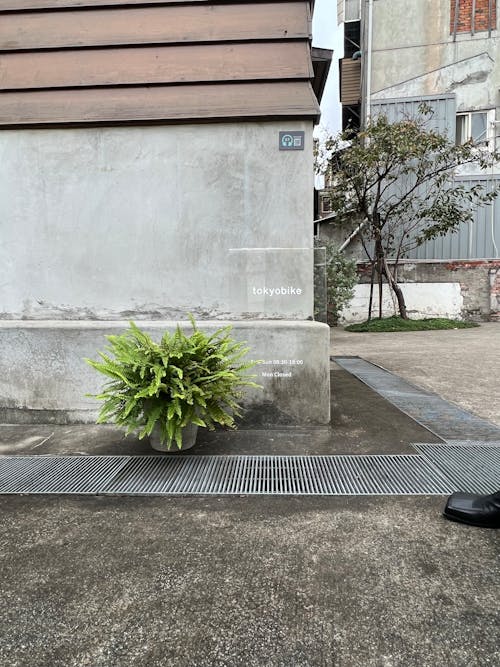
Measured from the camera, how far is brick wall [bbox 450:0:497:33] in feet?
49.8

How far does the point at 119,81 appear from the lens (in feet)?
12.7

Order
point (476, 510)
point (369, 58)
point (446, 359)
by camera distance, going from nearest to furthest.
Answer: point (476, 510)
point (446, 359)
point (369, 58)

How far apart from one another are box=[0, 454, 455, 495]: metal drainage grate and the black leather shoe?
0.87 feet

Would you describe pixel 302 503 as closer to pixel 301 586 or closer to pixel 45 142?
pixel 301 586

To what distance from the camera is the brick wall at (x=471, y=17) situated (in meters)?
15.2

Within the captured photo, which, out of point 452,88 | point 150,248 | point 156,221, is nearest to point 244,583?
point 150,248

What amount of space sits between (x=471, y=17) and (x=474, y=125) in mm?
3709

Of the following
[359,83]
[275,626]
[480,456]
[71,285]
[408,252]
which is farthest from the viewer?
[359,83]

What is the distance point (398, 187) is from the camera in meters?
14.9

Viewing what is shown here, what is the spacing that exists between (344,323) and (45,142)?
13.3 metres

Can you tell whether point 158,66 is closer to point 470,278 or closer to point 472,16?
point 470,278

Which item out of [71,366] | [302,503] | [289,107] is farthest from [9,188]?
[302,503]

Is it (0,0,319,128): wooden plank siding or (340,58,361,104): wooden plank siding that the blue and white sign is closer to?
(0,0,319,128): wooden plank siding

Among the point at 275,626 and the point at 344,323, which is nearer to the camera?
the point at 275,626
